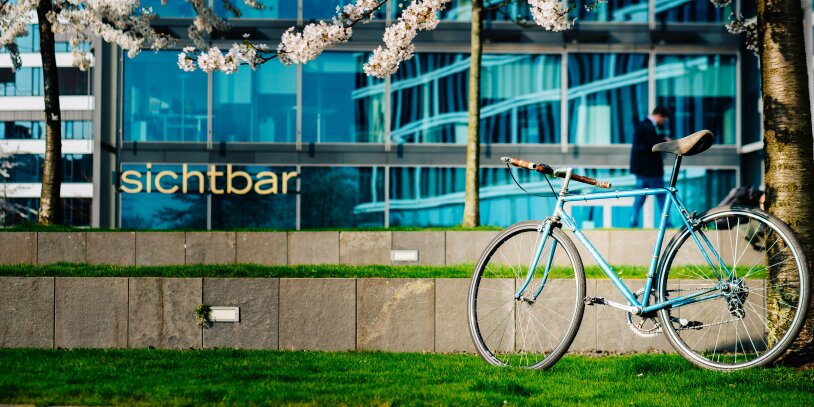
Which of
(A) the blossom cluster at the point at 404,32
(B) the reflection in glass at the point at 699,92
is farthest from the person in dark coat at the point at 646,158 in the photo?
(B) the reflection in glass at the point at 699,92

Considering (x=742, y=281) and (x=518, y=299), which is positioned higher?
(x=742, y=281)

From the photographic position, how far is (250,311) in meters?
6.97

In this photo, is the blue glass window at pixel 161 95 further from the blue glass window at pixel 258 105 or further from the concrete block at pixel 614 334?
the concrete block at pixel 614 334

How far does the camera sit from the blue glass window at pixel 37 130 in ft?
70.3

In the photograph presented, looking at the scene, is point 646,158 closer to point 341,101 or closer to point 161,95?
point 341,101

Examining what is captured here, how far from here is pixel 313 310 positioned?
22.9ft

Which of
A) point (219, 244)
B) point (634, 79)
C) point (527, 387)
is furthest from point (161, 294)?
point (634, 79)

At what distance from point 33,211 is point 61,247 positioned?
376 inches

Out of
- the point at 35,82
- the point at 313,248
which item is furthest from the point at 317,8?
the point at 313,248

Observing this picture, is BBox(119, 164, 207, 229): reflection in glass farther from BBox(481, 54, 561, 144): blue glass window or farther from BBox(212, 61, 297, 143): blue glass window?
BBox(481, 54, 561, 144): blue glass window

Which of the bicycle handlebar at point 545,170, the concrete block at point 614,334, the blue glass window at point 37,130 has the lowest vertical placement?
the concrete block at point 614,334

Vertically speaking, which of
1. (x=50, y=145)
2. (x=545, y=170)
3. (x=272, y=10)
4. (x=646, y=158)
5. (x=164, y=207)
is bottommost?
(x=164, y=207)

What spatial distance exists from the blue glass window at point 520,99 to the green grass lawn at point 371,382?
1540 cm

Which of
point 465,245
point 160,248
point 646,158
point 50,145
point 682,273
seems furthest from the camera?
→ point 50,145
